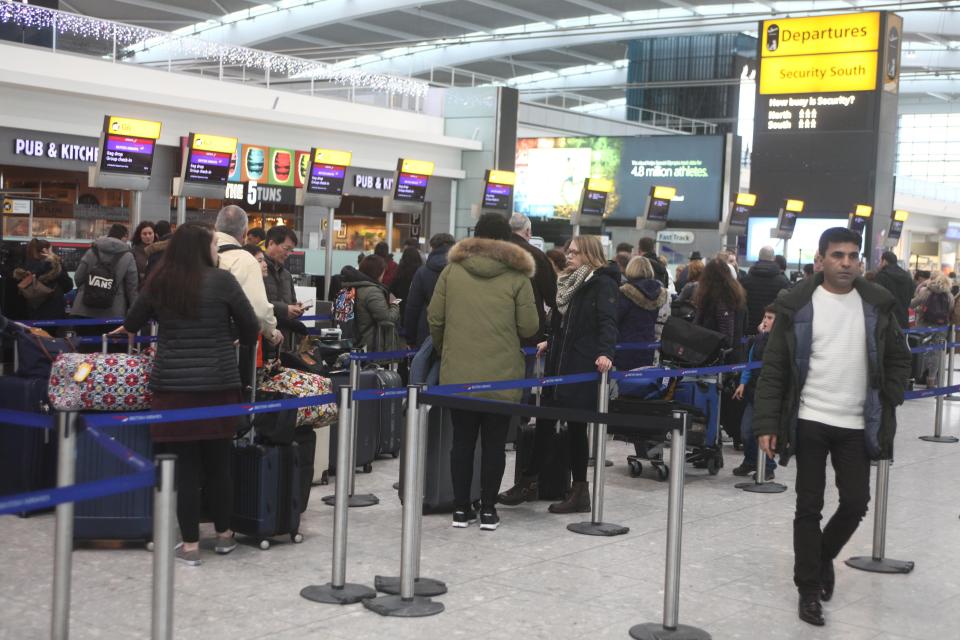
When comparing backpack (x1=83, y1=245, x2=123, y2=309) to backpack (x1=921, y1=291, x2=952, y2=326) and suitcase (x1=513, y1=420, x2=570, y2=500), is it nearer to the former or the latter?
suitcase (x1=513, y1=420, x2=570, y2=500)

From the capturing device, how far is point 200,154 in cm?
1440

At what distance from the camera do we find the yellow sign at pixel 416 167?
1792cm

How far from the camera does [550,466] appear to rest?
6.74 meters

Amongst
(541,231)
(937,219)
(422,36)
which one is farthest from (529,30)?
(937,219)

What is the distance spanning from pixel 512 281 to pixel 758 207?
69.3 ft

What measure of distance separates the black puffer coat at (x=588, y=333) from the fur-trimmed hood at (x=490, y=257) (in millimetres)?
609

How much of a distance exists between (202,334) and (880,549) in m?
3.24

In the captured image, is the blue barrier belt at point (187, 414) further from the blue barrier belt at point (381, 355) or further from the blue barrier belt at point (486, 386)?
the blue barrier belt at point (381, 355)

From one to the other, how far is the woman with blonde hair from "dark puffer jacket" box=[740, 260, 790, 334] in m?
4.65

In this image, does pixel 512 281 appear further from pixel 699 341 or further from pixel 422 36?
pixel 422 36

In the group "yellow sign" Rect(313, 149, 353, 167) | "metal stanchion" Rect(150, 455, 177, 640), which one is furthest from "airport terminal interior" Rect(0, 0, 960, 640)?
"yellow sign" Rect(313, 149, 353, 167)

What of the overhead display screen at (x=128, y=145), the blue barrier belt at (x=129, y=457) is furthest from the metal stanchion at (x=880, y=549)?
the overhead display screen at (x=128, y=145)

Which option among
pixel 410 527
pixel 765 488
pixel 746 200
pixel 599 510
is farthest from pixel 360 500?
pixel 746 200

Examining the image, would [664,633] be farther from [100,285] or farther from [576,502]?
[100,285]
